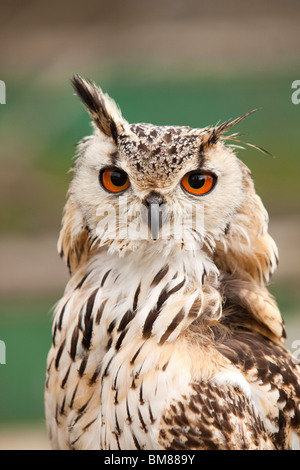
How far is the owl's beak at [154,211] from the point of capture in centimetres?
108

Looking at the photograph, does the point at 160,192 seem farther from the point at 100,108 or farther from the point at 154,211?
the point at 100,108

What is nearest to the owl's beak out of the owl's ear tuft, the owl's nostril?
the owl's nostril

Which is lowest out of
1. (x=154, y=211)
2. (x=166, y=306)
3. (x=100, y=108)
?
(x=166, y=306)

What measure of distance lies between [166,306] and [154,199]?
20 cm

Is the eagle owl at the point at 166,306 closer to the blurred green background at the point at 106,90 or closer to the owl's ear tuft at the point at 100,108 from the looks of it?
the owl's ear tuft at the point at 100,108

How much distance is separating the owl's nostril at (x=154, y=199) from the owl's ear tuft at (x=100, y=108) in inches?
5.1

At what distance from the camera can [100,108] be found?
1179 mm

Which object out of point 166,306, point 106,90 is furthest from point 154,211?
point 106,90

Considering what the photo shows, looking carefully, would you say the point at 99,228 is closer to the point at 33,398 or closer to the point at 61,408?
the point at 61,408

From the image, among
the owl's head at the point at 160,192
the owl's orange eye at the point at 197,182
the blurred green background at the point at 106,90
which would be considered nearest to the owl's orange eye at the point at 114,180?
the owl's head at the point at 160,192

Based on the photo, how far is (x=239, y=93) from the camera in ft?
12.1

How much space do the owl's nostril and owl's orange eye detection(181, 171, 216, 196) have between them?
0.06 meters

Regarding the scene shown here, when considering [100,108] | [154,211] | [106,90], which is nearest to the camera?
[154,211]

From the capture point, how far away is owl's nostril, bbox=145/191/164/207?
1.09 m
